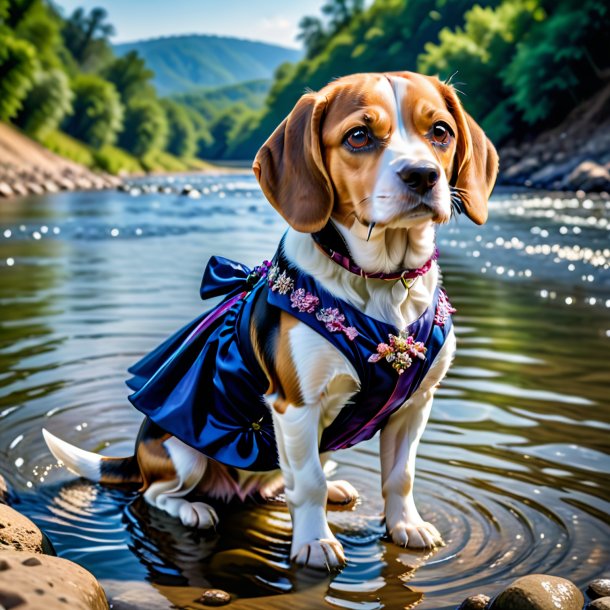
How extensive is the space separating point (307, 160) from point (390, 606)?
1566 mm

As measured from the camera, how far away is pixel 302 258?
10.9 ft

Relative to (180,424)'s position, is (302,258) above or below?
above

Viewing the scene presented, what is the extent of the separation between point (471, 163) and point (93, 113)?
2866 inches

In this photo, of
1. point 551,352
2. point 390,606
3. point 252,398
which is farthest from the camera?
point 551,352

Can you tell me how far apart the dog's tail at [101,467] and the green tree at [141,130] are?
276ft

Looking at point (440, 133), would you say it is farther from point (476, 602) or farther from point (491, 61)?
point (491, 61)

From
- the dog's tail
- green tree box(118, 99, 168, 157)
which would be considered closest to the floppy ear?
the dog's tail

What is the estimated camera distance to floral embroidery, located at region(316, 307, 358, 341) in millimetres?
3182

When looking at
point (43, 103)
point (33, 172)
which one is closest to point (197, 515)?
point (33, 172)

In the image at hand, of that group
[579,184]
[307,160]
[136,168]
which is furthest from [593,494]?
[136,168]

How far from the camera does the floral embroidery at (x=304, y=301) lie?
3.22 metres

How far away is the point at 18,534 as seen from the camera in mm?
3137

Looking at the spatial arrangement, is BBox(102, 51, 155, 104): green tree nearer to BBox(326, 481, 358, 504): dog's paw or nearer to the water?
the water

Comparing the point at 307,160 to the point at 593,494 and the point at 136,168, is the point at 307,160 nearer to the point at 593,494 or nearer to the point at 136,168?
the point at 593,494
